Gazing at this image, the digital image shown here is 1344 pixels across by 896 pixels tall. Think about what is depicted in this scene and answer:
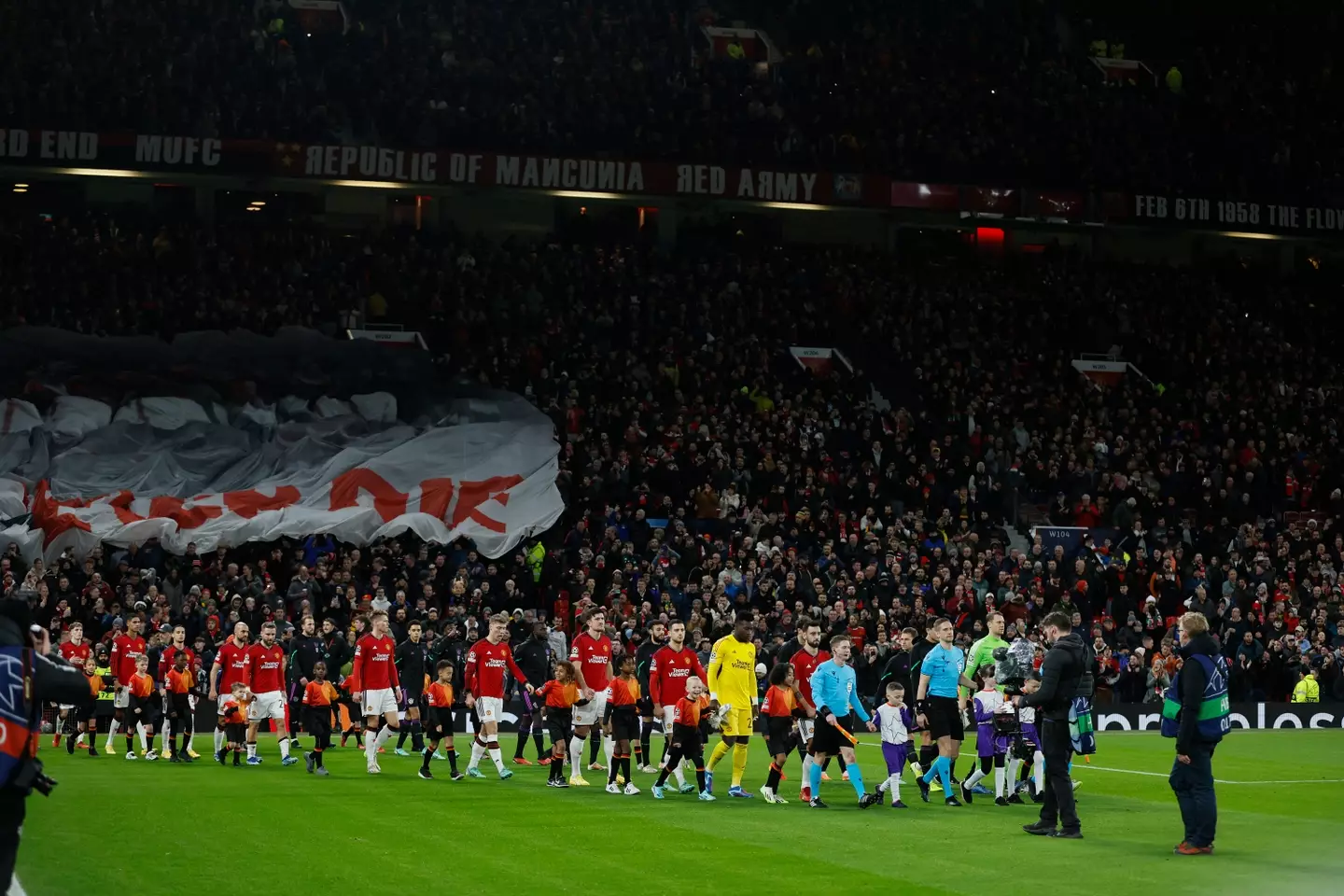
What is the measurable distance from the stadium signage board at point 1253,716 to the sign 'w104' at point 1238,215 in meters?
21.5

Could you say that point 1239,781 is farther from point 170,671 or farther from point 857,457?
point 857,457

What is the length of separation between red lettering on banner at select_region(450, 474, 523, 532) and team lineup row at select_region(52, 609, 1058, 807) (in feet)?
28.9

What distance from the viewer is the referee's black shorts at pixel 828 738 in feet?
67.5

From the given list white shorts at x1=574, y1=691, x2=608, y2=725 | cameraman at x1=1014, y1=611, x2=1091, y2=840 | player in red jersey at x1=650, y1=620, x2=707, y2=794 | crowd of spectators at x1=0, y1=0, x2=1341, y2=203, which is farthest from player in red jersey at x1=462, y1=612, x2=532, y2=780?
crowd of spectators at x1=0, y1=0, x2=1341, y2=203

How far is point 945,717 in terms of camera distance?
69.7ft

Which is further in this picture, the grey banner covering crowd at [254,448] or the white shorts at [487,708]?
the grey banner covering crowd at [254,448]

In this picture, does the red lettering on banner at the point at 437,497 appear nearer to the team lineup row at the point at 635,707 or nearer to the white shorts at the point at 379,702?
the team lineup row at the point at 635,707

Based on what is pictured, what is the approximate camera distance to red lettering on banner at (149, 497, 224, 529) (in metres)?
34.4

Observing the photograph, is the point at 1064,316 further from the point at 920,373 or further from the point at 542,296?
the point at 542,296

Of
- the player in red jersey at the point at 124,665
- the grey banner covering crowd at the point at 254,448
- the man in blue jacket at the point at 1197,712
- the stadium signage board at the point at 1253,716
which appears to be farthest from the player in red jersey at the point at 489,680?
the stadium signage board at the point at 1253,716

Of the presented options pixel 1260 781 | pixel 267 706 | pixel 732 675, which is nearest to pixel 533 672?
pixel 267 706

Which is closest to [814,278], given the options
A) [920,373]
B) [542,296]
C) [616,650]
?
[920,373]

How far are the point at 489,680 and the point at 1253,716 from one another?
743 inches

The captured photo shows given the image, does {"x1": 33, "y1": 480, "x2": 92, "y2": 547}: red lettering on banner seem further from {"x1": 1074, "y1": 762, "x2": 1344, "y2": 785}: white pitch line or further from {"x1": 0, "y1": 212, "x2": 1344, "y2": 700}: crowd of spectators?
{"x1": 1074, "y1": 762, "x2": 1344, "y2": 785}: white pitch line
